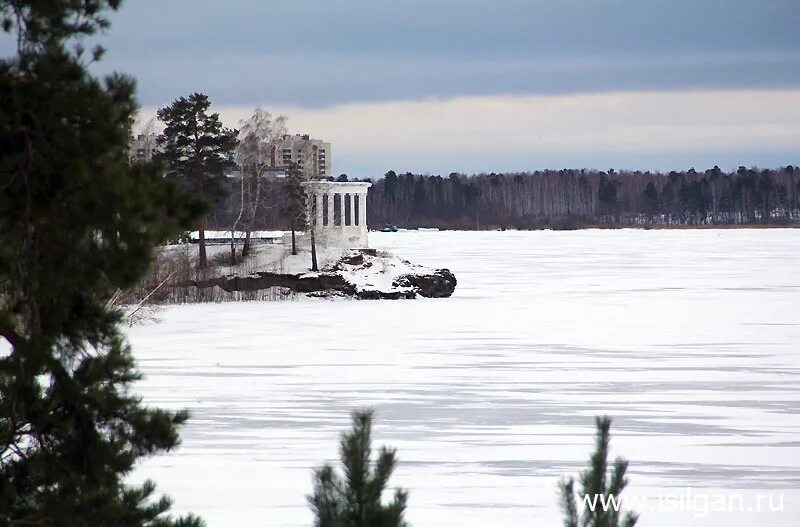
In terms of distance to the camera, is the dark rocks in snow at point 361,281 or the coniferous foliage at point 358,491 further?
the dark rocks in snow at point 361,281

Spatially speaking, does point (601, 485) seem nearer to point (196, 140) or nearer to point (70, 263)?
point (70, 263)

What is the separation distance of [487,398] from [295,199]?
117 feet

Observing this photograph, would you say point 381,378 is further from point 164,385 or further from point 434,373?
point 164,385

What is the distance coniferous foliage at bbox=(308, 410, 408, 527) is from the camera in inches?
156

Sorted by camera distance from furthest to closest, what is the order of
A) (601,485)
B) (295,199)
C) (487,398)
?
1. (295,199)
2. (487,398)
3. (601,485)

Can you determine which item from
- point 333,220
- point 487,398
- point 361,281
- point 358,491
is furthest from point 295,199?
point 358,491

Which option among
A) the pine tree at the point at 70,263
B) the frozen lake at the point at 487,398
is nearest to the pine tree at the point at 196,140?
the frozen lake at the point at 487,398

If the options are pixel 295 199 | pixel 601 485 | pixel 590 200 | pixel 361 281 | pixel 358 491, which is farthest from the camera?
pixel 590 200

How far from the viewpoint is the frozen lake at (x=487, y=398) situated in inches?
440

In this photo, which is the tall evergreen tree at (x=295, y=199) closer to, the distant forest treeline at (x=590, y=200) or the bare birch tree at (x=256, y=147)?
A: the bare birch tree at (x=256, y=147)

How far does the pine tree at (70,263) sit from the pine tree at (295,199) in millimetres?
44695

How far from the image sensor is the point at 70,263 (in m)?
5.38

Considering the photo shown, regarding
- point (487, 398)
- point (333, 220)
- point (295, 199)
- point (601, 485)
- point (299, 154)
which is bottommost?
point (487, 398)

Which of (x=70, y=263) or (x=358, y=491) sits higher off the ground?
(x=70, y=263)
